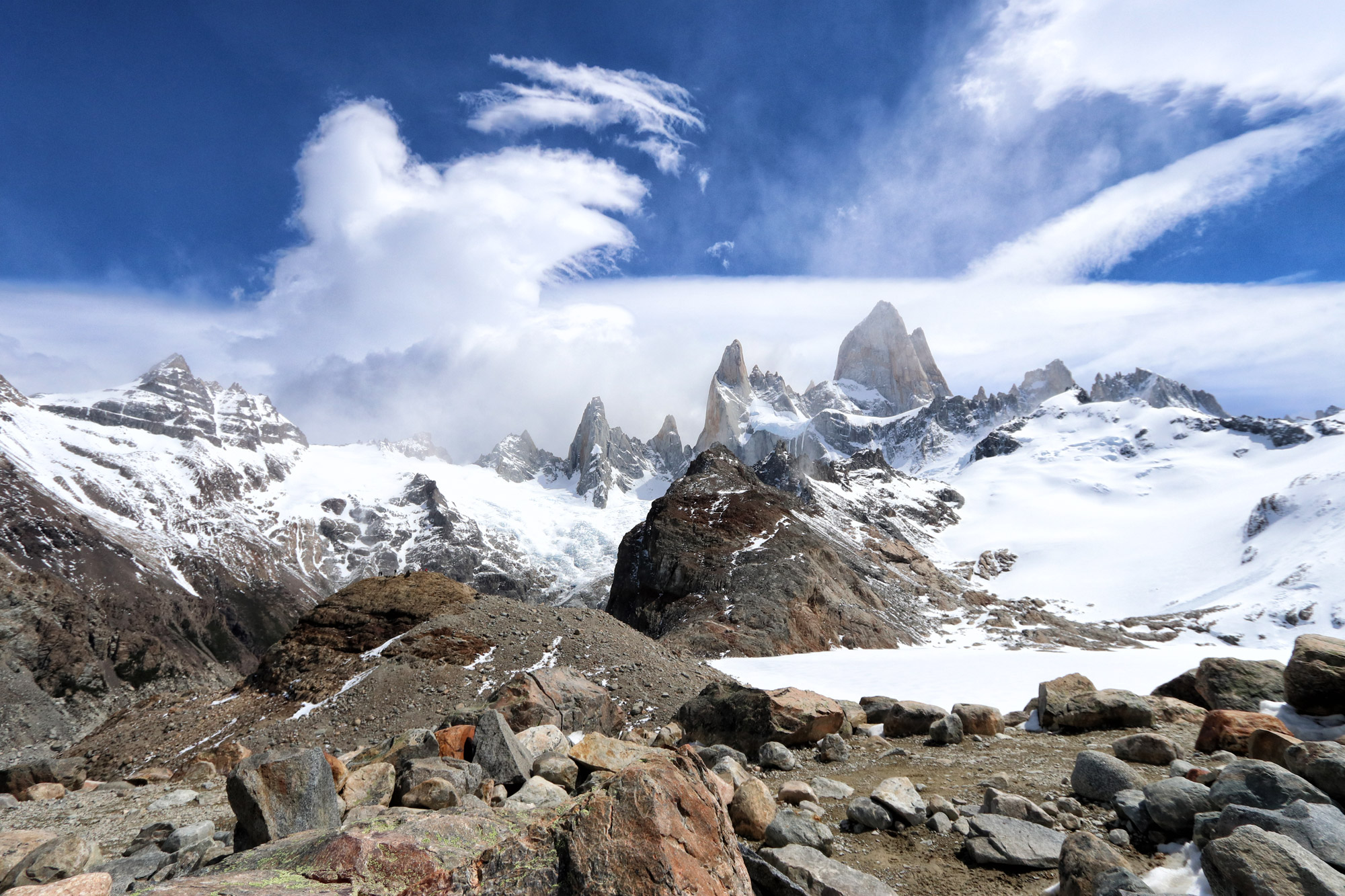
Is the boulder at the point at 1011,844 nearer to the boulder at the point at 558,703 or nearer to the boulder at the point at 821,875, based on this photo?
the boulder at the point at 821,875

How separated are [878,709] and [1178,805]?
7.73 m

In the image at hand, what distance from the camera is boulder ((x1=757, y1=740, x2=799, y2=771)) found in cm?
1140

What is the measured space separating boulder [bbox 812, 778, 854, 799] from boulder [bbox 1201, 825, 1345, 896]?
4455 mm

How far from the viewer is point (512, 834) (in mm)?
4777

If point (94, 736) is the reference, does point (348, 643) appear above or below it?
above

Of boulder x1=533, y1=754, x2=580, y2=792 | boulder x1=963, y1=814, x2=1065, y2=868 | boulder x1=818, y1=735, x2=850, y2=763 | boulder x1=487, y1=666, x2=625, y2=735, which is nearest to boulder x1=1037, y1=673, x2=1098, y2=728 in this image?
boulder x1=818, y1=735, x2=850, y2=763

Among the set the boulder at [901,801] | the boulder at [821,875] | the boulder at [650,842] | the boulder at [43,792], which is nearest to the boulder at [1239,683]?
the boulder at [901,801]

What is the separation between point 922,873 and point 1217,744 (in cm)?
683

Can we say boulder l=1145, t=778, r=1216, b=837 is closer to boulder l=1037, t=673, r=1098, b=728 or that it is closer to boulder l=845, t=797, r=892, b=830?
boulder l=845, t=797, r=892, b=830

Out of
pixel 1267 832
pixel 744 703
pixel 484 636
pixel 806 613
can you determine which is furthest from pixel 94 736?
pixel 806 613

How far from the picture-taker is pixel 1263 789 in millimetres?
6625

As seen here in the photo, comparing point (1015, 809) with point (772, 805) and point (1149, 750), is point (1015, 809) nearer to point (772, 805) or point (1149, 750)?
point (772, 805)

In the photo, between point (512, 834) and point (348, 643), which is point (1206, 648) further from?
point (348, 643)

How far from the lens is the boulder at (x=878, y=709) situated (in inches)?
540
